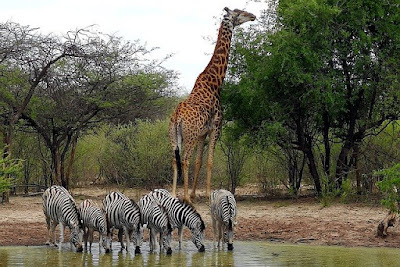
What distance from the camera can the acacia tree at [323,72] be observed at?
60.1ft

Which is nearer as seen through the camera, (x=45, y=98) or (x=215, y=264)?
(x=215, y=264)

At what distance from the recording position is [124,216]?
12.9 metres

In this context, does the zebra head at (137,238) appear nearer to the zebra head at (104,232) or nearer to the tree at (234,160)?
the zebra head at (104,232)

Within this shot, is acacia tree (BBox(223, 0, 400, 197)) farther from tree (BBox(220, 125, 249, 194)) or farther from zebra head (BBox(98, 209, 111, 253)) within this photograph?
zebra head (BBox(98, 209, 111, 253))

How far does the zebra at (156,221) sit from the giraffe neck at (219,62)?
559 cm

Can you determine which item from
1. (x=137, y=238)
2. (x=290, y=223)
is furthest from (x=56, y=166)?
(x=137, y=238)

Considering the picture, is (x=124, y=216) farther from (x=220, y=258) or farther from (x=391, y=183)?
(x=391, y=183)

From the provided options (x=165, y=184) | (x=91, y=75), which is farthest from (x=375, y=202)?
(x=91, y=75)

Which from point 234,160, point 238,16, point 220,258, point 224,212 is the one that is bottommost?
point 220,258

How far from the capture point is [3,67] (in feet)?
67.3

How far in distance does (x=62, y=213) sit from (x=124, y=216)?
1238 millimetres

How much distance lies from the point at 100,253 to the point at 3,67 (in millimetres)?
9654

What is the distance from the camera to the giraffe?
16484 mm

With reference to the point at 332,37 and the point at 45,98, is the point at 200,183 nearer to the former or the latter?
the point at 45,98
